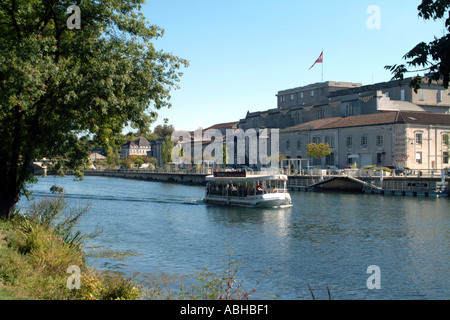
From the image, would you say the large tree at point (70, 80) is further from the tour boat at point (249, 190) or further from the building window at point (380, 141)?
the building window at point (380, 141)

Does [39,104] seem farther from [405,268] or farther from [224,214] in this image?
[224,214]

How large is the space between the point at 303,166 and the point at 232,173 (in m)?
48.2

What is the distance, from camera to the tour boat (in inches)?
1878

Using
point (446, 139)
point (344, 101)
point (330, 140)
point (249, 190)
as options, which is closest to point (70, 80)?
point (249, 190)

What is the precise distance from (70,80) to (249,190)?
32692 mm

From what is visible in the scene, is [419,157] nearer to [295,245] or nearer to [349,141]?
[349,141]

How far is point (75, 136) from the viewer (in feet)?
70.5

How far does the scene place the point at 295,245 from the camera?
28.5m

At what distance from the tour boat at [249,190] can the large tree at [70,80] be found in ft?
89.6

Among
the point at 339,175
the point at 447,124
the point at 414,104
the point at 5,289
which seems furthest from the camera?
the point at 414,104

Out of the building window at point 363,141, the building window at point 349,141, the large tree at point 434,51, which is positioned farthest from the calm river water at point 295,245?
the building window at point 349,141

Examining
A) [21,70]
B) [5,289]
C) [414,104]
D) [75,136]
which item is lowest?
[5,289]

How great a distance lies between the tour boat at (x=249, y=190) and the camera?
47713mm
